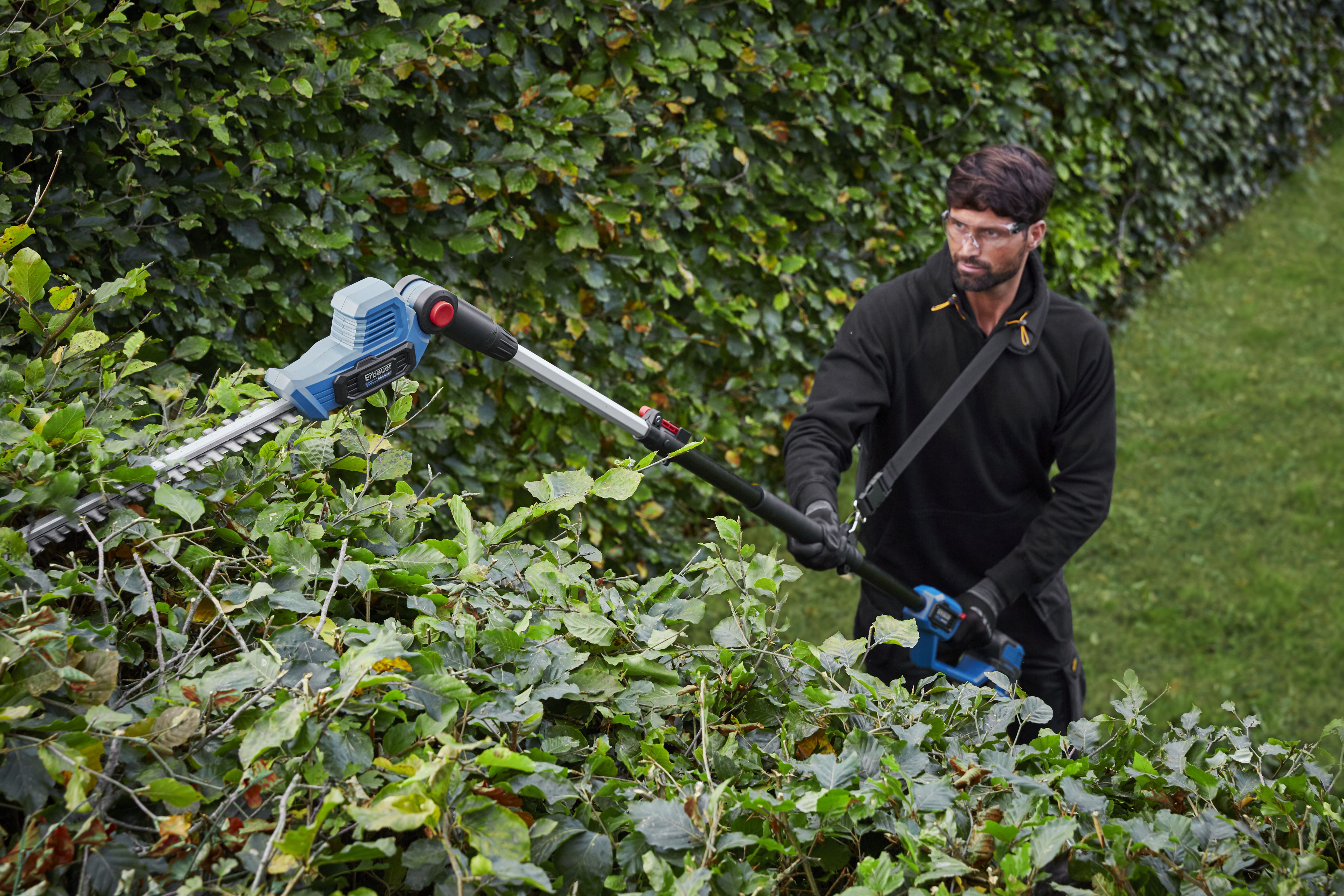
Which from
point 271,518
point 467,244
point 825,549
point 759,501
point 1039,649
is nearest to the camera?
point 271,518

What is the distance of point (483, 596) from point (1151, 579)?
435 cm

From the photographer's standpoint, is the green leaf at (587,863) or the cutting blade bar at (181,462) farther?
the cutting blade bar at (181,462)

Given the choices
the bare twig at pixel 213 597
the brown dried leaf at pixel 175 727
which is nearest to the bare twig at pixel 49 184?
the bare twig at pixel 213 597

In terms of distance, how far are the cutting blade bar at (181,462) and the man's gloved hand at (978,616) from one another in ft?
6.46

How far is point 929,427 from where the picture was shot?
289cm

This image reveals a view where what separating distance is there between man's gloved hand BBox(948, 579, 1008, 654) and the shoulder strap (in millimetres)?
377

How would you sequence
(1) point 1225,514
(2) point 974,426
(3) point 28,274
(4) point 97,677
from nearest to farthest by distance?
1. (4) point 97,677
2. (3) point 28,274
3. (2) point 974,426
4. (1) point 1225,514

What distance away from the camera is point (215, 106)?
2.66m

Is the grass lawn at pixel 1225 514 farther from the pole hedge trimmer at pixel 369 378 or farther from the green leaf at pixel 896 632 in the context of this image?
the green leaf at pixel 896 632

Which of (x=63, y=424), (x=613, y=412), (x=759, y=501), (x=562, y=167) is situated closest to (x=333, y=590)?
(x=63, y=424)

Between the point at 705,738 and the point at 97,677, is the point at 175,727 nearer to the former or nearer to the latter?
the point at 97,677

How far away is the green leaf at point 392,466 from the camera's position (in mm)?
1480

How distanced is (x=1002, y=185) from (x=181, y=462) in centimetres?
231

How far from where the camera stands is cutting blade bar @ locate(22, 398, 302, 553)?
4.01 ft
